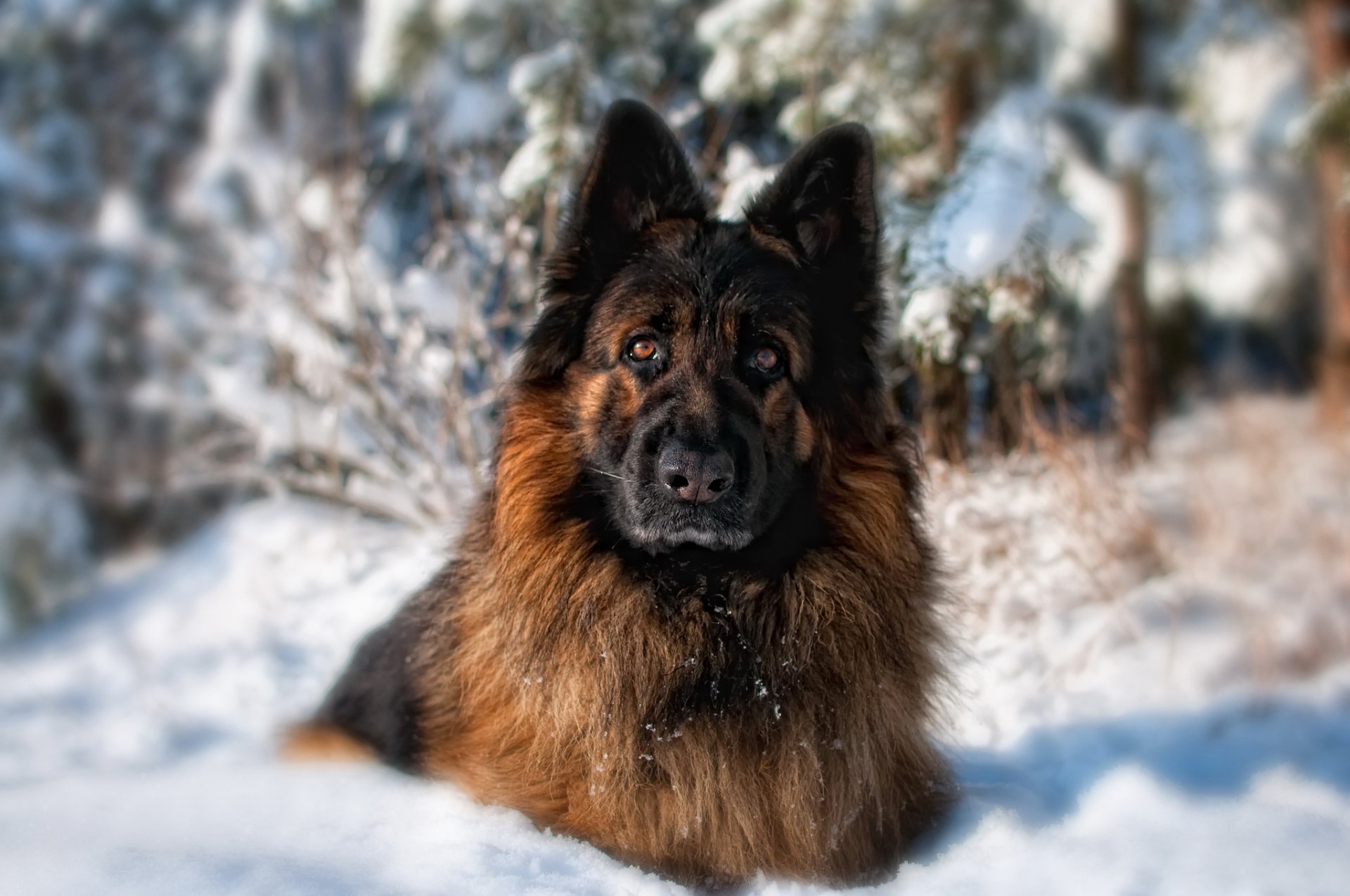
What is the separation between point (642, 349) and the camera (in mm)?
3279

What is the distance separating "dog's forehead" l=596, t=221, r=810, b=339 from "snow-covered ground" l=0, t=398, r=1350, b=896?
148 cm

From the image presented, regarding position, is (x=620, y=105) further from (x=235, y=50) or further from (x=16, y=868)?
(x=235, y=50)

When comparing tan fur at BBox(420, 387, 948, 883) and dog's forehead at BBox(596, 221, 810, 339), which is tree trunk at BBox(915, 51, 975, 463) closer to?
dog's forehead at BBox(596, 221, 810, 339)

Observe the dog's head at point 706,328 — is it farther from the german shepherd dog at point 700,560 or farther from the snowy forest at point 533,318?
the snowy forest at point 533,318

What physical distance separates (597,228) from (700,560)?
1197mm

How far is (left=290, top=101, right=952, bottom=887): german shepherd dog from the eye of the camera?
9.92 feet

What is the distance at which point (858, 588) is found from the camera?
326 centimetres

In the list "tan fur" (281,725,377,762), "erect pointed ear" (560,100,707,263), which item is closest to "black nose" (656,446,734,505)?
"erect pointed ear" (560,100,707,263)

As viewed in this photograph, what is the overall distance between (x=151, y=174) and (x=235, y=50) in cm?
206

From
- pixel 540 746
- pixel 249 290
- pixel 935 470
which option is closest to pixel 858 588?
pixel 540 746

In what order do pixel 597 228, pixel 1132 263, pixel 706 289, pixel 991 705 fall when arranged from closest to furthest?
1. pixel 706 289
2. pixel 597 228
3. pixel 991 705
4. pixel 1132 263

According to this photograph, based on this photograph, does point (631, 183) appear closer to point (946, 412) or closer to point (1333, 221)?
point (946, 412)

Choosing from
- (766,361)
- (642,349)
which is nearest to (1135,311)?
(766,361)

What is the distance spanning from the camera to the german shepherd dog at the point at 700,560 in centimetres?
302
